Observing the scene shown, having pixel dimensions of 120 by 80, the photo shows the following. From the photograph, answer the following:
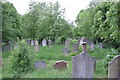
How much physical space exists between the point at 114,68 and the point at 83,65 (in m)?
0.77

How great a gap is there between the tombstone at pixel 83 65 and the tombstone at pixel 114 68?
1.40 ft

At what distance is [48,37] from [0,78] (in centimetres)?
1535

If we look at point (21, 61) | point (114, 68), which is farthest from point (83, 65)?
point (21, 61)

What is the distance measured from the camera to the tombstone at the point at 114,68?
430 cm

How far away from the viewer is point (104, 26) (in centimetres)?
962

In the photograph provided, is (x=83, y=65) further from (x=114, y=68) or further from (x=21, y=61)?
(x=21, y=61)

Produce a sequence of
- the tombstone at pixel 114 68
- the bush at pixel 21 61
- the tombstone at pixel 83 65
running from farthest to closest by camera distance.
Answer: the bush at pixel 21 61
the tombstone at pixel 83 65
the tombstone at pixel 114 68

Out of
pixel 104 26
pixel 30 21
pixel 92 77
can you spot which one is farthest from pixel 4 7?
pixel 30 21

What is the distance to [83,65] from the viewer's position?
4.47m

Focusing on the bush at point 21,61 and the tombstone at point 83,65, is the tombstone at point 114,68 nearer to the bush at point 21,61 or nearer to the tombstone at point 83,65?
the tombstone at point 83,65

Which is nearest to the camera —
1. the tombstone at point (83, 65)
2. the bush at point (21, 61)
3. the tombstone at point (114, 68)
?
the tombstone at point (114, 68)

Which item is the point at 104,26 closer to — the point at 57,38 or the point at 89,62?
the point at 89,62

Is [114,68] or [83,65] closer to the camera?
[114,68]

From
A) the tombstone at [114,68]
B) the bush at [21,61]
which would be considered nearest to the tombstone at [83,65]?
the tombstone at [114,68]
